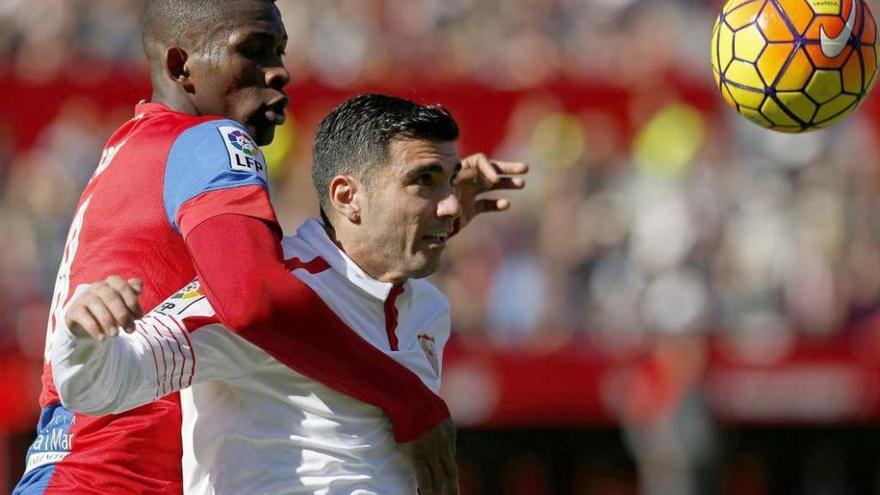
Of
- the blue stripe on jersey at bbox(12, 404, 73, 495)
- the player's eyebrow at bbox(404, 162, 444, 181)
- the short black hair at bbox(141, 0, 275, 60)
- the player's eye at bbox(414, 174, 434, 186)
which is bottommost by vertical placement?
the blue stripe on jersey at bbox(12, 404, 73, 495)

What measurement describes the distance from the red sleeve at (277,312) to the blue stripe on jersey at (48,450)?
0.67 m

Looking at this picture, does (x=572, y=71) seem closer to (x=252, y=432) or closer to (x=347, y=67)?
(x=347, y=67)

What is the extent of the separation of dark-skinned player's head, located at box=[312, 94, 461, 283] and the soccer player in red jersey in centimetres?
29

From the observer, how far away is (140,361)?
161 inches

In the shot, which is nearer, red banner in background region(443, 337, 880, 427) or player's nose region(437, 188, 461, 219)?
player's nose region(437, 188, 461, 219)

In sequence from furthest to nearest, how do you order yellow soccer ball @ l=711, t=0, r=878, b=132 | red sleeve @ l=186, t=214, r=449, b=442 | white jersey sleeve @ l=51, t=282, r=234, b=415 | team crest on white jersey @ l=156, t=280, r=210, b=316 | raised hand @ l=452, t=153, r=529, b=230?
yellow soccer ball @ l=711, t=0, r=878, b=132
raised hand @ l=452, t=153, r=529, b=230
team crest on white jersey @ l=156, t=280, r=210, b=316
red sleeve @ l=186, t=214, r=449, b=442
white jersey sleeve @ l=51, t=282, r=234, b=415

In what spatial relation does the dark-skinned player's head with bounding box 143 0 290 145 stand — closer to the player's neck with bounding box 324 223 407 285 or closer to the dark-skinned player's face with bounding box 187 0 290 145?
the dark-skinned player's face with bounding box 187 0 290 145

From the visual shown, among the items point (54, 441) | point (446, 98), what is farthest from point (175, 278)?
point (446, 98)

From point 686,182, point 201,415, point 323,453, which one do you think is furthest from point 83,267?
point 686,182

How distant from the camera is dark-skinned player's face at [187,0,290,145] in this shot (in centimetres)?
491

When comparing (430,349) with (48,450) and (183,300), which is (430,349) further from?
(48,450)

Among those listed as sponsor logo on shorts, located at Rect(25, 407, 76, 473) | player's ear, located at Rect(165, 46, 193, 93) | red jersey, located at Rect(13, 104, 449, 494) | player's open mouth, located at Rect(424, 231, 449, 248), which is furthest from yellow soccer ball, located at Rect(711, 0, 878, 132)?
sponsor logo on shorts, located at Rect(25, 407, 76, 473)

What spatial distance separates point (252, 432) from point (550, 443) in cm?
701

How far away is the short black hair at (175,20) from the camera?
4.95 metres
